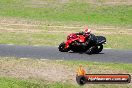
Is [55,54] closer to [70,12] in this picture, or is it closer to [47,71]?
[47,71]

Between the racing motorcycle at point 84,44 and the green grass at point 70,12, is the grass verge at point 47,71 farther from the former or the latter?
the green grass at point 70,12

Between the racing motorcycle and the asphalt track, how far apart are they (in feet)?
1.36

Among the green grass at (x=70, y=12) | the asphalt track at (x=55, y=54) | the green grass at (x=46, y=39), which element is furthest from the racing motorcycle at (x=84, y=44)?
the green grass at (x=70, y=12)

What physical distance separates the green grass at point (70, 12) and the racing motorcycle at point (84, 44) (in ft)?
62.2

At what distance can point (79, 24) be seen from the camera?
42.7 m

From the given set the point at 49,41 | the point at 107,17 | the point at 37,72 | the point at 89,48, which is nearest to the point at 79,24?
the point at 107,17

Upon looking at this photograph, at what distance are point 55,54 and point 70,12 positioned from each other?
26.4 meters

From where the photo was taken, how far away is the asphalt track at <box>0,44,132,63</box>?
23953mm

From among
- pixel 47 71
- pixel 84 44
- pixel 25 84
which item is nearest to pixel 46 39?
pixel 84 44

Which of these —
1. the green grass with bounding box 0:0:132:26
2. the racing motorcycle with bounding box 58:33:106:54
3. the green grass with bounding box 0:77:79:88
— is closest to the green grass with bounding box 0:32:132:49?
the racing motorcycle with bounding box 58:33:106:54

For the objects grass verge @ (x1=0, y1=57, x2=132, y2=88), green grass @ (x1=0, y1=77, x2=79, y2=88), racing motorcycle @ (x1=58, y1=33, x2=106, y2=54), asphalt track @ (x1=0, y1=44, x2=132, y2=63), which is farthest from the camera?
racing motorcycle @ (x1=58, y1=33, x2=106, y2=54)

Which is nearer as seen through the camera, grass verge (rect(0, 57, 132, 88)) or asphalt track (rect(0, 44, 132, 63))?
grass verge (rect(0, 57, 132, 88))

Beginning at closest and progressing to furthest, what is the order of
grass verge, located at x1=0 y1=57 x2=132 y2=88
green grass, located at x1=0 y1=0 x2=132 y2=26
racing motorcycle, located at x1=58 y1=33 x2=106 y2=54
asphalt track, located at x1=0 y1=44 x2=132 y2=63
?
grass verge, located at x1=0 y1=57 x2=132 y2=88
asphalt track, located at x1=0 y1=44 x2=132 y2=63
racing motorcycle, located at x1=58 y1=33 x2=106 y2=54
green grass, located at x1=0 y1=0 x2=132 y2=26

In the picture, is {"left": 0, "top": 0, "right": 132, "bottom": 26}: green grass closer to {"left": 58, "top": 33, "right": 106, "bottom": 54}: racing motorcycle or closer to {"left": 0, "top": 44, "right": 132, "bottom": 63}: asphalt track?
{"left": 0, "top": 44, "right": 132, "bottom": 63}: asphalt track
